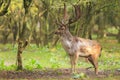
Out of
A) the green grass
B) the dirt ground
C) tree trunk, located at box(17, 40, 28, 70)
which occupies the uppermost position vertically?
tree trunk, located at box(17, 40, 28, 70)

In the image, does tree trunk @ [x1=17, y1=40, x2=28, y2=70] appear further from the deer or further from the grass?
the deer

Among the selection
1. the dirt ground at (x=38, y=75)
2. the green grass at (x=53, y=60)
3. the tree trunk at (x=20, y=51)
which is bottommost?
the green grass at (x=53, y=60)

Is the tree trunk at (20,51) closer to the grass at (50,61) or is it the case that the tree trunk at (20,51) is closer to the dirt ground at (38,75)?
the dirt ground at (38,75)

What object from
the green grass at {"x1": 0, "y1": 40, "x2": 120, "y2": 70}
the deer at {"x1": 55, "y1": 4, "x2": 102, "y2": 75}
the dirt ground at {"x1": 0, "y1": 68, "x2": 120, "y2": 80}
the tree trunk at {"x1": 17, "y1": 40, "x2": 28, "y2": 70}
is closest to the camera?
the dirt ground at {"x1": 0, "y1": 68, "x2": 120, "y2": 80}

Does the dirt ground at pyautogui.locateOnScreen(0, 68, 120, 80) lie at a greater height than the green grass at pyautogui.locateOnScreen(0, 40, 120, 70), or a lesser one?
greater

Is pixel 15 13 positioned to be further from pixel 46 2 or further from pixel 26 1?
pixel 26 1

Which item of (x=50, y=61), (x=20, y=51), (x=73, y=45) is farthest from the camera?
(x=50, y=61)

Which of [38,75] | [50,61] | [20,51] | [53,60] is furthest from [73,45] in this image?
[50,61]

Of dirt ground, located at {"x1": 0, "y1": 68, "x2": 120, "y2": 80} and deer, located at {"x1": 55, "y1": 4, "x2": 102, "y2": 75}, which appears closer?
dirt ground, located at {"x1": 0, "y1": 68, "x2": 120, "y2": 80}

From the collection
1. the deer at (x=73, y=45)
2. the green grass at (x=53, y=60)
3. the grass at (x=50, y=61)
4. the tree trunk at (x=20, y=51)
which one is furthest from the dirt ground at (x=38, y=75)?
the green grass at (x=53, y=60)

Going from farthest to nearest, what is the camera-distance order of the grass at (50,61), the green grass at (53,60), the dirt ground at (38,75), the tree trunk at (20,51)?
1. the green grass at (53,60)
2. the grass at (50,61)
3. the tree trunk at (20,51)
4. the dirt ground at (38,75)

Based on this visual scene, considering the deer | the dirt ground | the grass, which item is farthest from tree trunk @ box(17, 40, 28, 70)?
the deer

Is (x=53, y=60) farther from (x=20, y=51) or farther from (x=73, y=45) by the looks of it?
(x=73, y=45)

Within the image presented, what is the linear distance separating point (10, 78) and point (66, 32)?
10.4 ft
